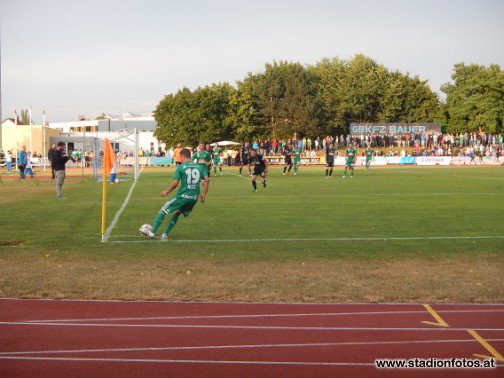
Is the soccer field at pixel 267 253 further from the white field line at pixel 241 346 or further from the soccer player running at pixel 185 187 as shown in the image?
the white field line at pixel 241 346

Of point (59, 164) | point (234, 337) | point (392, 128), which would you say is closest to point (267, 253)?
point (234, 337)

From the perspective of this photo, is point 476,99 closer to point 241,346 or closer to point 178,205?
point 178,205

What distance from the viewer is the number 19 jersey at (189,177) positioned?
14.2m

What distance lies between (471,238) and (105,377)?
10.2 metres

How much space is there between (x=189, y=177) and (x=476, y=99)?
8233 cm

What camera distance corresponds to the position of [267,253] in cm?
1299

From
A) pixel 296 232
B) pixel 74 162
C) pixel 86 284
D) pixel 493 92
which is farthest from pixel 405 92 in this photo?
pixel 86 284

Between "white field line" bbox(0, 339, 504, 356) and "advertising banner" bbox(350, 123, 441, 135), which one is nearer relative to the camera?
"white field line" bbox(0, 339, 504, 356)

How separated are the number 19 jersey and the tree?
79.9m

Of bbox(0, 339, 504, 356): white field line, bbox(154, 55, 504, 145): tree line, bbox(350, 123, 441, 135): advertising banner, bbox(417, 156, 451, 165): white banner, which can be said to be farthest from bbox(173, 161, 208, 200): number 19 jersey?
bbox(154, 55, 504, 145): tree line

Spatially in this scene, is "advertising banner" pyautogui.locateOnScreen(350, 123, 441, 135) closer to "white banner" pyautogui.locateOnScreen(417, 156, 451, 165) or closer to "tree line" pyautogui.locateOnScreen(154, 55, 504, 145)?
"white banner" pyautogui.locateOnScreen(417, 156, 451, 165)

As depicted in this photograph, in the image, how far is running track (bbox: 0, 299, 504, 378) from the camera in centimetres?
637

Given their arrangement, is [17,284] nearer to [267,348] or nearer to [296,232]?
[267,348]

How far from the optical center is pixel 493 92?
3548 inches
